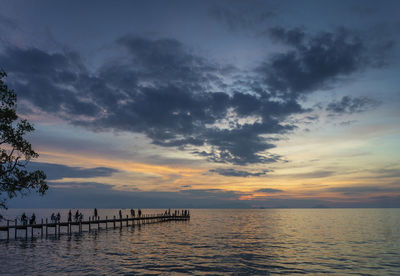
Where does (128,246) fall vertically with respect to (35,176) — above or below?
below

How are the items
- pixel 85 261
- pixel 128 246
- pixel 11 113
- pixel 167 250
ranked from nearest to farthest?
pixel 11 113 → pixel 85 261 → pixel 167 250 → pixel 128 246

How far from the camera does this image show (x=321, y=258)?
36906 millimetres

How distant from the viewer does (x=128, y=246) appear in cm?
4488

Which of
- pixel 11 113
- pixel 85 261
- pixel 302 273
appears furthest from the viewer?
pixel 85 261

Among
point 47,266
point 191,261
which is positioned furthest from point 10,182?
point 191,261

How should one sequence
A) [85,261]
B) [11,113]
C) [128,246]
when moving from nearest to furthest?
[11,113] → [85,261] → [128,246]

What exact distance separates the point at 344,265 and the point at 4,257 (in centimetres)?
3688

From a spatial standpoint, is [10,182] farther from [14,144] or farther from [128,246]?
[128,246]

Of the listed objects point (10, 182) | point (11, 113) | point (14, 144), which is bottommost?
point (10, 182)

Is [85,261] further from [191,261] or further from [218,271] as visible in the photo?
[218,271]

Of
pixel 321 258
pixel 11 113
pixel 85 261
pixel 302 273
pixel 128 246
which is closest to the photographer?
pixel 11 113

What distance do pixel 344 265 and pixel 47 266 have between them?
98.7ft

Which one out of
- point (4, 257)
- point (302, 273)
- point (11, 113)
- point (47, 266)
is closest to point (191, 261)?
point (302, 273)

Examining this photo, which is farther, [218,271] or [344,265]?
[344,265]
